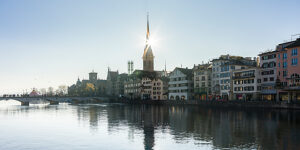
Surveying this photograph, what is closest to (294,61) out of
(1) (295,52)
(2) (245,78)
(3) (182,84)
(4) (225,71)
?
(1) (295,52)

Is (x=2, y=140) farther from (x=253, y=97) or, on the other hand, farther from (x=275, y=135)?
(x=253, y=97)

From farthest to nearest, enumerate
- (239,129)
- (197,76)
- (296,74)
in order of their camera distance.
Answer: (197,76)
(296,74)
(239,129)

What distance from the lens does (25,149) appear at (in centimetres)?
3103

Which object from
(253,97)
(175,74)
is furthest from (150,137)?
(175,74)

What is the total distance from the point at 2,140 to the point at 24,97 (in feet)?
404

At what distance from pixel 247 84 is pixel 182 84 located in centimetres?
4296

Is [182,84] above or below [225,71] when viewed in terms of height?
below

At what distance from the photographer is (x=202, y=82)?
13475 cm

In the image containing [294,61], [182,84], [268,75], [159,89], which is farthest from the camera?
[159,89]

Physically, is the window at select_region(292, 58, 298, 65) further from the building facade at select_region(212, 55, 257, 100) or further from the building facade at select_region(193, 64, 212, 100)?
the building facade at select_region(193, 64, 212, 100)

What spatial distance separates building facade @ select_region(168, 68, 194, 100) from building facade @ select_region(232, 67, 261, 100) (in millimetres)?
31827

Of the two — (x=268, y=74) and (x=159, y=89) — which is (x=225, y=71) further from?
(x=159, y=89)

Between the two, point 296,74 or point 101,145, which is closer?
point 101,145

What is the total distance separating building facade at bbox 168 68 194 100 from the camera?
145500 mm
